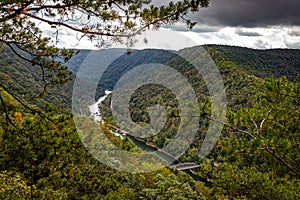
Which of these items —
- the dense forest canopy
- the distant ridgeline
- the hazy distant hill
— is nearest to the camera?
the dense forest canopy

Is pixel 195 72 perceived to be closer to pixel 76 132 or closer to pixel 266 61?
pixel 266 61

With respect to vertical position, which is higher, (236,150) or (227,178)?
(236,150)

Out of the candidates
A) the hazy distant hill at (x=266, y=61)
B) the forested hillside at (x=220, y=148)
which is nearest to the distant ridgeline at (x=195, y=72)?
the hazy distant hill at (x=266, y=61)

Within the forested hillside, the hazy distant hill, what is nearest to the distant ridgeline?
the hazy distant hill

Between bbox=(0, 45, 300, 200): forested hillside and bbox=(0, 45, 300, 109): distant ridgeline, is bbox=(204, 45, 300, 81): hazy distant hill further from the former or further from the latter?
bbox=(0, 45, 300, 200): forested hillside

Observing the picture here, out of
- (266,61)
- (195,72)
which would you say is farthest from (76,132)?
(266,61)

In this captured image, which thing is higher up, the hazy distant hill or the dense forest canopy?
the hazy distant hill

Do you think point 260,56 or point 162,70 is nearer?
point 162,70

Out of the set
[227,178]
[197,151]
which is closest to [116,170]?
[227,178]

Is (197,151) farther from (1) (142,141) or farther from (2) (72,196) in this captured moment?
(2) (72,196)

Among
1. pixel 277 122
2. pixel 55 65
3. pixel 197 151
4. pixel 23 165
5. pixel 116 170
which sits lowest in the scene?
pixel 197 151

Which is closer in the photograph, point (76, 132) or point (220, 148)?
point (76, 132)
